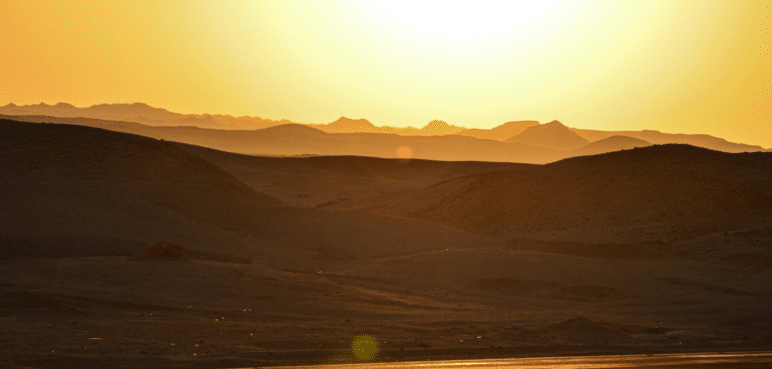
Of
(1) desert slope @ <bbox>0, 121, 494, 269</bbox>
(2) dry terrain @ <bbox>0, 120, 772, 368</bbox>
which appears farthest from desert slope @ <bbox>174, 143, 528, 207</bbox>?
(1) desert slope @ <bbox>0, 121, 494, 269</bbox>

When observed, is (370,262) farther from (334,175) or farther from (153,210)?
(334,175)

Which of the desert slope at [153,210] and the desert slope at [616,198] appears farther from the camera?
the desert slope at [616,198]

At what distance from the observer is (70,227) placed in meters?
25.9

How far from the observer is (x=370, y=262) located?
26562 mm

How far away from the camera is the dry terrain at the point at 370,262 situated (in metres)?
12.5

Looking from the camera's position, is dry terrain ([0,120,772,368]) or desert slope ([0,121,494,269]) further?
desert slope ([0,121,494,269])

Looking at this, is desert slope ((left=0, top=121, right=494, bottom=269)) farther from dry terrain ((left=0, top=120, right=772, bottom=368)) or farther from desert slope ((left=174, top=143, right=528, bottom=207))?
desert slope ((left=174, top=143, right=528, bottom=207))

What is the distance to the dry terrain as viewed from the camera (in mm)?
12539

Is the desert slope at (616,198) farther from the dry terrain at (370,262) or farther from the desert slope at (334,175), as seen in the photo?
the desert slope at (334,175)


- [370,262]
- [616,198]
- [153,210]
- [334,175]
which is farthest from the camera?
[334,175]

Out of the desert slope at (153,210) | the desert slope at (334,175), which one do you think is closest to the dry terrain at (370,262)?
the desert slope at (153,210)

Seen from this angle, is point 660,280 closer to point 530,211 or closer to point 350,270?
point 350,270

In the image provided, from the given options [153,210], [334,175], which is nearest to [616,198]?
[153,210]

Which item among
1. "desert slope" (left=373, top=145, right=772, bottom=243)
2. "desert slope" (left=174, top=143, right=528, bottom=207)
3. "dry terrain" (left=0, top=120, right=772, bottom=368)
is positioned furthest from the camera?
"desert slope" (left=174, top=143, right=528, bottom=207)
